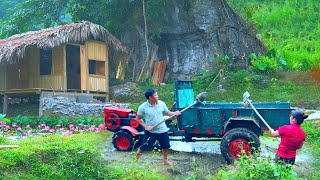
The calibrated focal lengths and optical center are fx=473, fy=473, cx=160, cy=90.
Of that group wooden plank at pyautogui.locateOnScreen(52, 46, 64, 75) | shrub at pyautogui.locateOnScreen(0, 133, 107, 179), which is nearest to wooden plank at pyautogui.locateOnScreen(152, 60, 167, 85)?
wooden plank at pyautogui.locateOnScreen(52, 46, 64, 75)

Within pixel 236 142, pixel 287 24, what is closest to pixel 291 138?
pixel 236 142

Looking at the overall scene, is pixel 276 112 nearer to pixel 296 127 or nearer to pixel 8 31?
pixel 296 127

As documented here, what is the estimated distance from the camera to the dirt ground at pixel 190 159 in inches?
305

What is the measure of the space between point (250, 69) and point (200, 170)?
44.9ft

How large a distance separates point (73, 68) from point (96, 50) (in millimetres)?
2101

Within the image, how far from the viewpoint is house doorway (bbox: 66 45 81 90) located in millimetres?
20531

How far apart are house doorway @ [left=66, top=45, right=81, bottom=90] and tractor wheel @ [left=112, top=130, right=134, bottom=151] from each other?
11469 millimetres

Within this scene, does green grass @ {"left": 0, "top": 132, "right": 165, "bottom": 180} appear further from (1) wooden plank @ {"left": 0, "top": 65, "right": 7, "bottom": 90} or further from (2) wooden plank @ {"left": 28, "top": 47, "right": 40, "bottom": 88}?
(1) wooden plank @ {"left": 0, "top": 65, "right": 7, "bottom": 90}

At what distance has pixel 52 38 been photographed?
1700cm

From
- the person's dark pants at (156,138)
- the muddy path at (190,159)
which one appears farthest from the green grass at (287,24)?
the person's dark pants at (156,138)

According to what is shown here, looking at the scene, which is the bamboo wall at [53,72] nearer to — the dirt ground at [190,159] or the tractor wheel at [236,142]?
the dirt ground at [190,159]

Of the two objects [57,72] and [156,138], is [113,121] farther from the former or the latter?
[57,72]

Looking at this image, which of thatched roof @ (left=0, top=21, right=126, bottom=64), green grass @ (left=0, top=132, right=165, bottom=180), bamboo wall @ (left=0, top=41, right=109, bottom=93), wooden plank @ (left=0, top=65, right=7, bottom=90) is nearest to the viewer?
green grass @ (left=0, top=132, right=165, bottom=180)

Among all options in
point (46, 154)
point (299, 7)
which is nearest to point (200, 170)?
point (46, 154)
